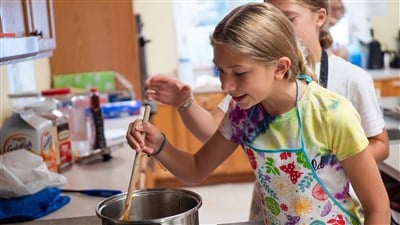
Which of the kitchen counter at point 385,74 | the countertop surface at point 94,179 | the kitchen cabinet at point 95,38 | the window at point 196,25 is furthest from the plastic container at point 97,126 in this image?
the kitchen counter at point 385,74

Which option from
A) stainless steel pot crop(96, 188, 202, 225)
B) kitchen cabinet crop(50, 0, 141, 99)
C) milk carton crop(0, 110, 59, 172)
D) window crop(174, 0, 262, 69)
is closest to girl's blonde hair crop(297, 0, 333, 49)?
stainless steel pot crop(96, 188, 202, 225)

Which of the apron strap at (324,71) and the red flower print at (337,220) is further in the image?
the apron strap at (324,71)

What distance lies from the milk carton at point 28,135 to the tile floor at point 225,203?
170cm

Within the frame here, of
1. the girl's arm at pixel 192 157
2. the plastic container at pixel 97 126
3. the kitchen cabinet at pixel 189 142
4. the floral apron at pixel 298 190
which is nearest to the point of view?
the floral apron at pixel 298 190

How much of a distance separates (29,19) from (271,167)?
870 mm

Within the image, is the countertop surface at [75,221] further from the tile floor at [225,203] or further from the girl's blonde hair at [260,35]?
the tile floor at [225,203]

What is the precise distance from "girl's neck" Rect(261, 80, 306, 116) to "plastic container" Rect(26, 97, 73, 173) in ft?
3.04

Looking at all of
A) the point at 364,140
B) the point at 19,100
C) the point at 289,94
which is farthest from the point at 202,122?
the point at 19,100

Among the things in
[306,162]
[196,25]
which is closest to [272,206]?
[306,162]

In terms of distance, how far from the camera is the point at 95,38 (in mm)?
3322

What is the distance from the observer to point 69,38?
330 cm

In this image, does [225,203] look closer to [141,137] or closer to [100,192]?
[100,192]

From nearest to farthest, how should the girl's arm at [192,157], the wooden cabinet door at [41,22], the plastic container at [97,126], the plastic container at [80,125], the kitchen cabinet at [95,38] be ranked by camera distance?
the girl's arm at [192,157] < the wooden cabinet door at [41,22] < the plastic container at [97,126] < the plastic container at [80,125] < the kitchen cabinet at [95,38]

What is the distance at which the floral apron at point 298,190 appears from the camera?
3.78 ft
